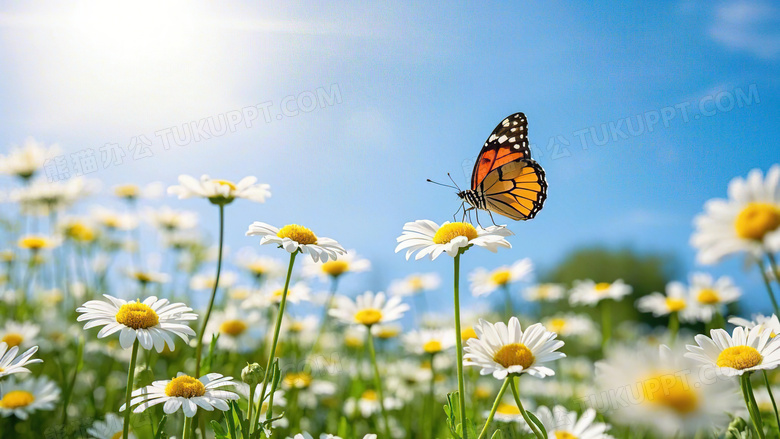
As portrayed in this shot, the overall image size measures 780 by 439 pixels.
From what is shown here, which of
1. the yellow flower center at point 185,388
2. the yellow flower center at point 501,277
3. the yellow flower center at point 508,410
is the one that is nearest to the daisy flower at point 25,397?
the yellow flower center at point 185,388

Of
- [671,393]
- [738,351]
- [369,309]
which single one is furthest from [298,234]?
[738,351]

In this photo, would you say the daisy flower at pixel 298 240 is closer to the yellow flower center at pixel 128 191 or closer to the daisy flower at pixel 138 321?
the daisy flower at pixel 138 321

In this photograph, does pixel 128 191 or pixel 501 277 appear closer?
pixel 501 277

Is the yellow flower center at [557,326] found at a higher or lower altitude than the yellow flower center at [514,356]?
higher

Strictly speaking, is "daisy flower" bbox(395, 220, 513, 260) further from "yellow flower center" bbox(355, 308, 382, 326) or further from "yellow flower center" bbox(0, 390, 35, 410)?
"yellow flower center" bbox(0, 390, 35, 410)

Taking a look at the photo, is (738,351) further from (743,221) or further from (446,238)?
(446,238)

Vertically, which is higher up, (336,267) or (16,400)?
(336,267)

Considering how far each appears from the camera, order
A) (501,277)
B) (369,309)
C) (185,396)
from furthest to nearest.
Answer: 1. (501,277)
2. (369,309)
3. (185,396)
